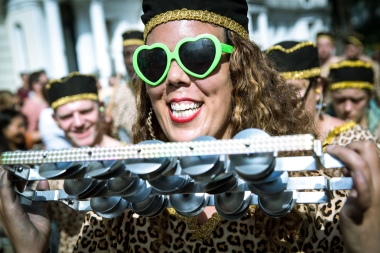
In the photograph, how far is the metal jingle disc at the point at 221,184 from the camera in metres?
1.64

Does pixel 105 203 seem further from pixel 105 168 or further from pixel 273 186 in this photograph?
pixel 273 186

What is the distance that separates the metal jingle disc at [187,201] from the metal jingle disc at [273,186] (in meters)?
0.30

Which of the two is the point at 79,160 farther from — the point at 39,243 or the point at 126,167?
the point at 39,243

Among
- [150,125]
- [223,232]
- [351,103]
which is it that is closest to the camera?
[223,232]

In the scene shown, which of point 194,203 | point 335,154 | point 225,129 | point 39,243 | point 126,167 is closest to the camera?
point 335,154

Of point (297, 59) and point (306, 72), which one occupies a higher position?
point (297, 59)

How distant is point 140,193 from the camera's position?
186 centimetres

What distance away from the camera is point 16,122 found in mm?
6742

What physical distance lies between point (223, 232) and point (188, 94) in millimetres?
565

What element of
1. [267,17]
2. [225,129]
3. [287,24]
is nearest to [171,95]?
[225,129]

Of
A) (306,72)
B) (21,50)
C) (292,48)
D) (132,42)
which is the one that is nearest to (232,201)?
(306,72)

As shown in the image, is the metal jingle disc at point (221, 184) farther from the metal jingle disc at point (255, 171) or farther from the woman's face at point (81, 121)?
the woman's face at point (81, 121)

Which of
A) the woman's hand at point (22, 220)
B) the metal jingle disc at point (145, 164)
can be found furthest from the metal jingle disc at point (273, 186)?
the woman's hand at point (22, 220)

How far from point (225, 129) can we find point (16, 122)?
16.1 ft
